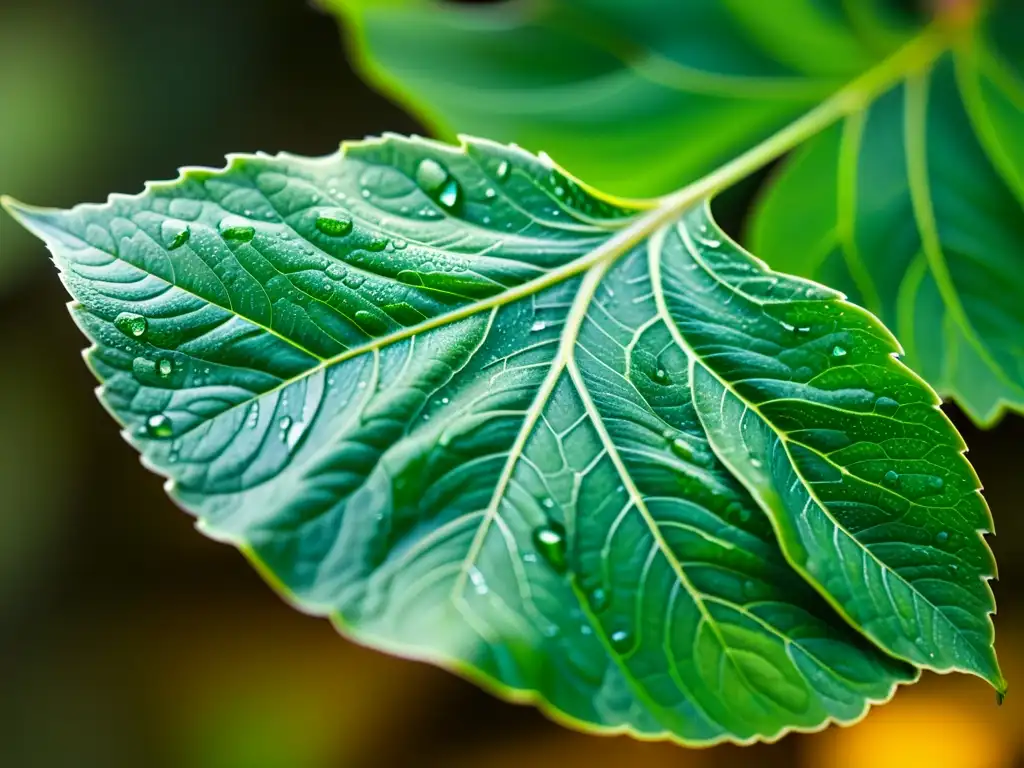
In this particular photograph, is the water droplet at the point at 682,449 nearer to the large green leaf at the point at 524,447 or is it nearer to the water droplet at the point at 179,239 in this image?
the large green leaf at the point at 524,447

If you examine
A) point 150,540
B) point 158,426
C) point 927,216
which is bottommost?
point 150,540

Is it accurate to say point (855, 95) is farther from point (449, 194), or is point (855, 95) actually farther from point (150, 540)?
point (150, 540)

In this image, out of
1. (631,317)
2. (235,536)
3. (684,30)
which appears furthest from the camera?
(684,30)

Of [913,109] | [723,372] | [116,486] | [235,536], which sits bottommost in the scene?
[116,486]

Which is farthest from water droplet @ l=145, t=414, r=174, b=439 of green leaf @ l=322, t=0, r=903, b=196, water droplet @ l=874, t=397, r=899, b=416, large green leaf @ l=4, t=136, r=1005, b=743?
green leaf @ l=322, t=0, r=903, b=196

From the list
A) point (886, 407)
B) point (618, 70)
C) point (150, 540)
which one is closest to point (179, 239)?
point (886, 407)

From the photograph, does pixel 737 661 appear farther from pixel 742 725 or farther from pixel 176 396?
pixel 176 396

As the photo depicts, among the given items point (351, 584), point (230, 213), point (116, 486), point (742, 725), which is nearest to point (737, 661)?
point (742, 725)
